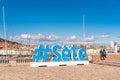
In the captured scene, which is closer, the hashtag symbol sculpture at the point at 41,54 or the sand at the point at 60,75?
the sand at the point at 60,75

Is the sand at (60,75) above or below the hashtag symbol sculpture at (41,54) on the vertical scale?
below

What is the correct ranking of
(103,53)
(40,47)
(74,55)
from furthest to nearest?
(103,53) → (74,55) → (40,47)

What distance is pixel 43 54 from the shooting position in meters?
25.4

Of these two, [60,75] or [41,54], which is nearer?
[60,75]

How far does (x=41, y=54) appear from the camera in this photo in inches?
1006

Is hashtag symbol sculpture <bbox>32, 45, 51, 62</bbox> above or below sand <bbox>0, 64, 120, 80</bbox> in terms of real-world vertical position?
above

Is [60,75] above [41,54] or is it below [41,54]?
below

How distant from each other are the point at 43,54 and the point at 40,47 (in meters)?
0.83

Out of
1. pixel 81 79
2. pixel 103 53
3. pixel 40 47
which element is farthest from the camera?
pixel 103 53

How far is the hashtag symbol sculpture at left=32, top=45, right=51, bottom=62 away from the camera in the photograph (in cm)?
2496

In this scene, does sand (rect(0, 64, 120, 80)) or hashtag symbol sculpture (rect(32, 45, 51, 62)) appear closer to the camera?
sand (rect(0, 64, 120, 80))

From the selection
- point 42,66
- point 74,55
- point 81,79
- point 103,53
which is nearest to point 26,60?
point 42,66

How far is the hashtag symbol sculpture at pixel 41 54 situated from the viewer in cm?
2496

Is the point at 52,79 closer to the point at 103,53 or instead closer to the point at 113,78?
the point at 113,78
